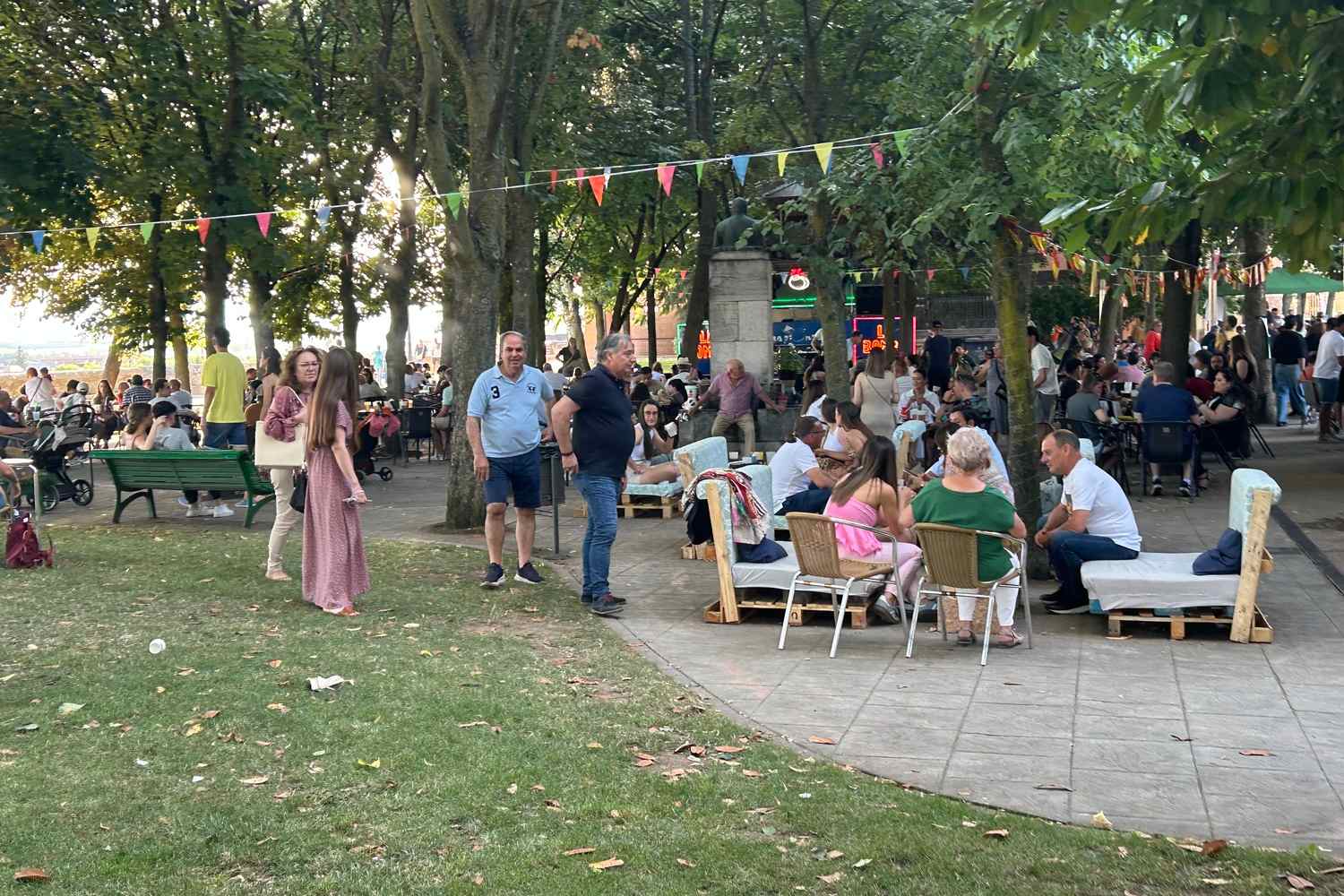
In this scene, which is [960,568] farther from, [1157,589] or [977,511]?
[1157,589]

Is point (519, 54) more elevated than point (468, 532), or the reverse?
point (519, 54)

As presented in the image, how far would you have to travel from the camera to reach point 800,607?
8.70m

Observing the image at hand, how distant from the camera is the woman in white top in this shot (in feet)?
46.4

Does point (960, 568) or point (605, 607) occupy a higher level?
point (960, 568)

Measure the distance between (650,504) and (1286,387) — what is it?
1471 cm

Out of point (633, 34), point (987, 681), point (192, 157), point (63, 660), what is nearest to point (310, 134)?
point (192, 157)

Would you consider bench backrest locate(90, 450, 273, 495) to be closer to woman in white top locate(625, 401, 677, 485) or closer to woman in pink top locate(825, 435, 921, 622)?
woman in white top locate(625, 401, 677, 485)

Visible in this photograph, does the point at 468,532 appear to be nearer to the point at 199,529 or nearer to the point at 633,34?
the point at 199,529

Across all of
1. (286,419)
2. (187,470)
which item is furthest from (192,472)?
(286,419)

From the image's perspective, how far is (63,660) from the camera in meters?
7.43

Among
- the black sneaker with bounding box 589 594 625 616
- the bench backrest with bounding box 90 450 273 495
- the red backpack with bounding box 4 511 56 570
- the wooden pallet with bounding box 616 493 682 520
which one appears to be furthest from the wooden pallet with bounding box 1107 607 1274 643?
the bench backrest with bounding box 90 450 273 495

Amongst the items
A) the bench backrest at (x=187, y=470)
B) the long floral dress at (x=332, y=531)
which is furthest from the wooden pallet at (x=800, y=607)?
the bench backrest at (x=187, y=470)

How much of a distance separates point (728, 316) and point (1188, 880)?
52.0ft

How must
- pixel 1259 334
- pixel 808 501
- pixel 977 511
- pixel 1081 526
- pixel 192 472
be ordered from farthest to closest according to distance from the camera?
pixel 1259 334 → pixel 192 472 → pixel 808 501 → pixel 1081 526 → pixel 977 511
